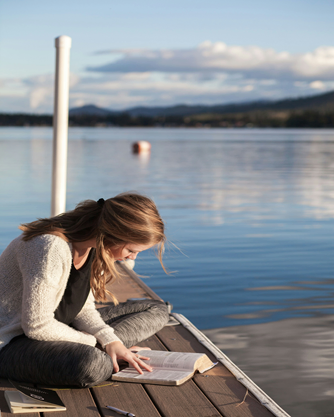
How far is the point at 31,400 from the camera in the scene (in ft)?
7.72

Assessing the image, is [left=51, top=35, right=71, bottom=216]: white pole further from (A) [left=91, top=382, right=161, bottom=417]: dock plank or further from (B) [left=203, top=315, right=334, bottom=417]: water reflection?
(A) [left=91, top=382, right=161, bottom=417]: dock plank

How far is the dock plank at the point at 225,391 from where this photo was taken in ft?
7.84

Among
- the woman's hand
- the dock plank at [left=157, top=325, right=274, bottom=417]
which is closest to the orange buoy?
the dock plank at [left=157, top=325, right=274, bottom=417]

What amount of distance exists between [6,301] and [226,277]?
377 centimetres

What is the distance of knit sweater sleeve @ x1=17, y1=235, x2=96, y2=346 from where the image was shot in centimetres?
238

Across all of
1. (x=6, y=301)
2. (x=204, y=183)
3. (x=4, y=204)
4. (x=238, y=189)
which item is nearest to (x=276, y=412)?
(x=6, y=301)

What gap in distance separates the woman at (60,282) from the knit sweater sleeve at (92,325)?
69 mm

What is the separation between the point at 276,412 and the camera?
237cm

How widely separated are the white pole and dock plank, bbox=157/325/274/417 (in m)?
2.36

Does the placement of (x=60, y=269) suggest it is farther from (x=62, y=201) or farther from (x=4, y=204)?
(x=4, y=204)

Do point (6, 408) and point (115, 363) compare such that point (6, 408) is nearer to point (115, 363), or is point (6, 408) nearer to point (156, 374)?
point (115, 363)

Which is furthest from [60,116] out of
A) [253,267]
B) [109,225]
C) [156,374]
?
[156,374]

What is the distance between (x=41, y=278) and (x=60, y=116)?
2.94 meters

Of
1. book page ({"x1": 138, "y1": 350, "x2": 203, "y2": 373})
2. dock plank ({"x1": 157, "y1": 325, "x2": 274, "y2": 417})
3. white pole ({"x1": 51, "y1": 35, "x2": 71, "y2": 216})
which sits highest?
white pole ({"x1": 51, "y1": 35, "x2": 71, "y2": 216})
